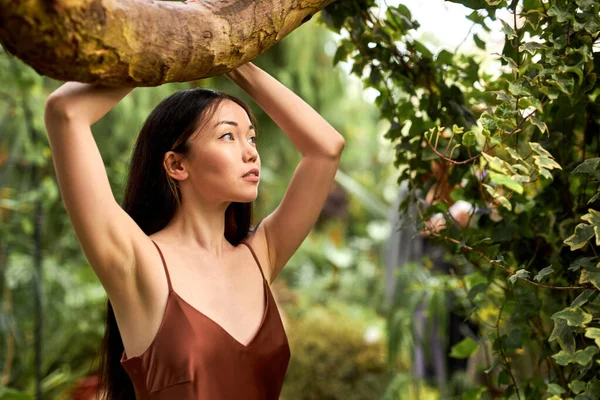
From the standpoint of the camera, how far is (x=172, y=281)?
1521 mm

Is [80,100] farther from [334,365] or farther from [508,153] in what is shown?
[334,365]

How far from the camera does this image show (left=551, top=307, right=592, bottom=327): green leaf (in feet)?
4.26

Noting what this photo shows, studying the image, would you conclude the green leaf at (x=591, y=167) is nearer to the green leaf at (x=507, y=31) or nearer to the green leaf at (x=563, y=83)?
the green leaf at (x=563, y=83)

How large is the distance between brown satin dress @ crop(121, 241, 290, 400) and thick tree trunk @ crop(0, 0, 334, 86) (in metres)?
0.45

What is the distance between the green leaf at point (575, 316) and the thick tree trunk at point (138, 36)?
699 millimetres

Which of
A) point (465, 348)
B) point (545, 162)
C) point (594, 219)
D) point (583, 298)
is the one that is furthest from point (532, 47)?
point (465, 348)

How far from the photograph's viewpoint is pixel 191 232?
5.37ft

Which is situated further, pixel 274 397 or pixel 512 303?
pixel 512 303

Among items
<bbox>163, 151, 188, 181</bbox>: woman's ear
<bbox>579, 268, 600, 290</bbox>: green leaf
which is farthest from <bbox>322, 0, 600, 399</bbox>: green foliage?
<bbox>163, 151, 188, 181</bbox>: woman's ear

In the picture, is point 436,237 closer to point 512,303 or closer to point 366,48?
point 512,303

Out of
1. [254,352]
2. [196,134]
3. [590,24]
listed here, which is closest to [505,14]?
[590,24]

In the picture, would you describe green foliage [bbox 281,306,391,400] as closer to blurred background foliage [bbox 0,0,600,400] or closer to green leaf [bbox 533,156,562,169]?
blurred background foliage [bbox 0,0,600,400]

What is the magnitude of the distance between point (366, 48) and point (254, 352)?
2.49ft

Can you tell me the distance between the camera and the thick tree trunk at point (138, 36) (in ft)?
3.54
